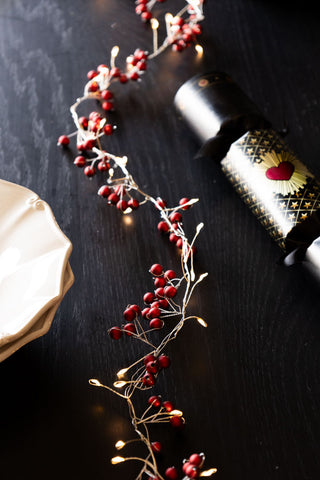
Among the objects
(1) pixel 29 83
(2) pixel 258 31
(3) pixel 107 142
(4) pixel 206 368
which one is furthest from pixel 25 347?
(2) pixel 258 31

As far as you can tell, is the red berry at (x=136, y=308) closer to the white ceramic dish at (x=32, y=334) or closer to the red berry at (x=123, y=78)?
the white ceramic dish at (x=32, y=334)

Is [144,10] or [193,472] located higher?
[144,10]

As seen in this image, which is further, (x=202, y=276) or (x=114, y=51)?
(x=114, y=51)

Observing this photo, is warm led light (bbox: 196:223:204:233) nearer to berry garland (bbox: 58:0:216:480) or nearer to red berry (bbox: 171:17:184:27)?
berry garland (bbox: 58:0:216:480)

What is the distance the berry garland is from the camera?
55 centimetres

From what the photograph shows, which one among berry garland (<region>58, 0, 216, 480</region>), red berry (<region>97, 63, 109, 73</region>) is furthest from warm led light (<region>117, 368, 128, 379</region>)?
red berry (<region>97, 63, 109, 73</region>)

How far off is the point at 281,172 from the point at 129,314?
0.23 metres

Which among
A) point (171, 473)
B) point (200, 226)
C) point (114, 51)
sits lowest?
point (171, 473)

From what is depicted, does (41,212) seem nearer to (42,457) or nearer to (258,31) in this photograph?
(42,457)

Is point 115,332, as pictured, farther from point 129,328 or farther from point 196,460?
point 196,460

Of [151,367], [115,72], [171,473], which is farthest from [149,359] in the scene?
[115,72]

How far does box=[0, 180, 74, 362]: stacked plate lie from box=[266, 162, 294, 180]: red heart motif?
9.8 inches

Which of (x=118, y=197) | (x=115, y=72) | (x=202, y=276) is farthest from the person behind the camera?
(x=115, y=72)

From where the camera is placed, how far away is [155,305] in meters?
0.61
